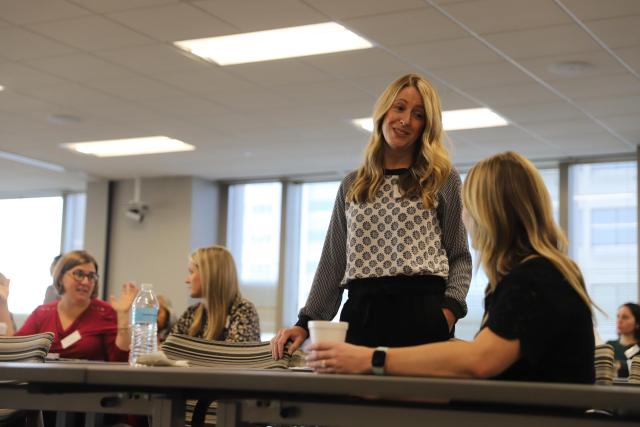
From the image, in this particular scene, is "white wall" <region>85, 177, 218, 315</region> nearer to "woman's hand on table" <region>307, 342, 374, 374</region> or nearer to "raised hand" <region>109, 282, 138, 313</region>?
"raised hand" <region>109, 282, 138, 313</region>

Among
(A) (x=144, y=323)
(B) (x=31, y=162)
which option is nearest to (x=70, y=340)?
(A) (x=144, y=323)

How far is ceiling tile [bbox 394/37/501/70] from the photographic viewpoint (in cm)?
594

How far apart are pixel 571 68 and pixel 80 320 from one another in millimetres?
3849

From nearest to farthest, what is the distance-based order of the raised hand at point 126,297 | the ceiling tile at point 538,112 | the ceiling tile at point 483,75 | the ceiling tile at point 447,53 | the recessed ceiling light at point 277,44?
the raised hand at point 126,297, the recessed ceiling light at point 277,44, the ceiling tile at point 447,53, the ceiling tile at point 483,75, the ceiling tile at point 538,112

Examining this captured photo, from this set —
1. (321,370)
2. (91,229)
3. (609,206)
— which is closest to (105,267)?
(91,229)

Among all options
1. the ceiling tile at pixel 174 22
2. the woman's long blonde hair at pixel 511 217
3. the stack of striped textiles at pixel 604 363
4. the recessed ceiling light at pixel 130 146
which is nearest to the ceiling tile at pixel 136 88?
the ceiling tile at pixel 174 22

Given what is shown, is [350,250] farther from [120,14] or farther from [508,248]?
[120,14]

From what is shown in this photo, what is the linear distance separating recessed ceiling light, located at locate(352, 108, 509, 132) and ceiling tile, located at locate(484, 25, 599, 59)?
1.60 metres

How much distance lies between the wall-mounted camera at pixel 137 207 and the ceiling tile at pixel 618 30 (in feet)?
22.7

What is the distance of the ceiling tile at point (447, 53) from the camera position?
19.5ft

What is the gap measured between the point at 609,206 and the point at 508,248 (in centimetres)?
816

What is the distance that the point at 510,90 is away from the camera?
7.02 metres

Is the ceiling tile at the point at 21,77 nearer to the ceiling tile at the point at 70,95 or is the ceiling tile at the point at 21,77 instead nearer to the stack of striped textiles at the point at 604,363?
the ceiling tile at the point at 70,95

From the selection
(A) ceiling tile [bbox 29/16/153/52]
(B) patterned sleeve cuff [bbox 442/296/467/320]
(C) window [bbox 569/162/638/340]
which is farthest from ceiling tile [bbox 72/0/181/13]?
(C) window [bbox 569/162/638/340]
